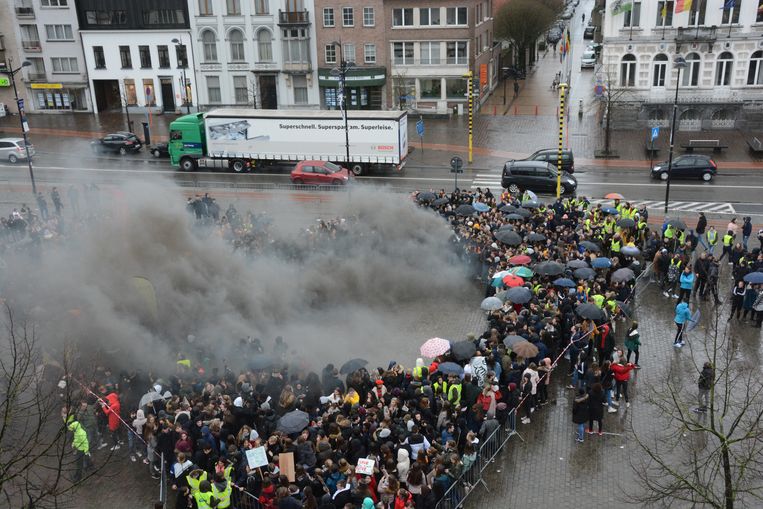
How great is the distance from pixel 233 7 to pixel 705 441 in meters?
47.3

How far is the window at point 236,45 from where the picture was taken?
181 feet

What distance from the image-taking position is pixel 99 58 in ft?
189

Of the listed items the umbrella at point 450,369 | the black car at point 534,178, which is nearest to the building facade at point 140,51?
the black car at point 534,178

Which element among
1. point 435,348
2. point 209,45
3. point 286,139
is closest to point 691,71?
point 286,139

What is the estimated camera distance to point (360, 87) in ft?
180

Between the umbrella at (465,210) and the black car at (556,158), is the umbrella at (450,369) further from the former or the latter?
the black car at (556,158)

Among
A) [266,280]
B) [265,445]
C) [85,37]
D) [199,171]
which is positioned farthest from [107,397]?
[85,37]

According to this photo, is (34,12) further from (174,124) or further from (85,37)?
(174,124)

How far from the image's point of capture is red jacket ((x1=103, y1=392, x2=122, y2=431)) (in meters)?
15.9

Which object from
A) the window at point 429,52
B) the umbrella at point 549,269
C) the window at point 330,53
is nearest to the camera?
the umbrella at point 549,269

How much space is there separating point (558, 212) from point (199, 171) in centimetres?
2158

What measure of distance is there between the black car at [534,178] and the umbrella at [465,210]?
331 inches

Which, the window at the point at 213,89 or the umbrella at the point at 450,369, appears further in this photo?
the window at the point at 213,89

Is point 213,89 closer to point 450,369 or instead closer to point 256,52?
point 256,52
